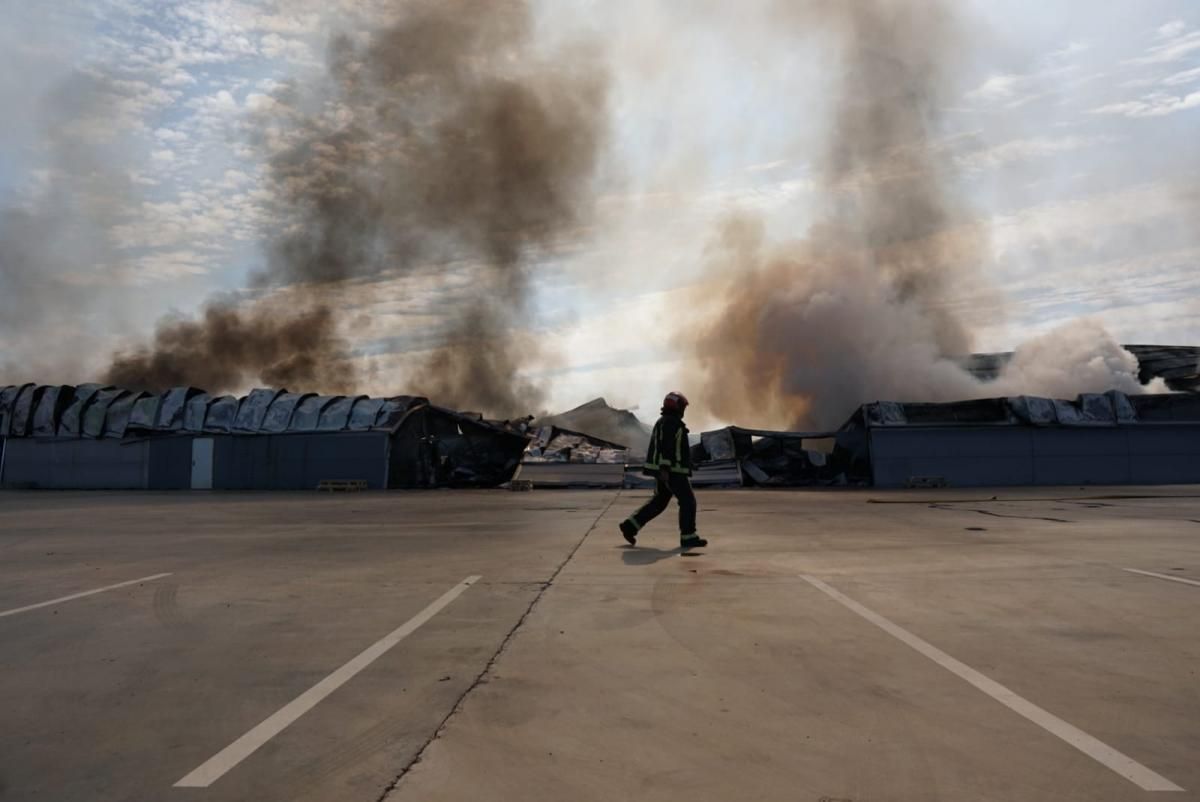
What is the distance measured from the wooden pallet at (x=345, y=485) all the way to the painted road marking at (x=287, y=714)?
73.2ft

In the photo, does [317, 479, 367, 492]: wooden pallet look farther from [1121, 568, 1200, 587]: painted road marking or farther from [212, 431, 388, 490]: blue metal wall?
[1121, 568, 1200, 587]: painted road marking

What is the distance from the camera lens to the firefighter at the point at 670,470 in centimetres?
997

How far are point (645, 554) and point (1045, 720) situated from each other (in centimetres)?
598

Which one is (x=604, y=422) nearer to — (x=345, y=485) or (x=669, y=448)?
(x=345, y=485)

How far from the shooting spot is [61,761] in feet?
11.0

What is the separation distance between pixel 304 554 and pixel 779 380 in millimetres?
30641

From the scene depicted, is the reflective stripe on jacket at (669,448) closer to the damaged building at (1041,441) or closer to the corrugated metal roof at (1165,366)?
the damaged building at (1041,441)

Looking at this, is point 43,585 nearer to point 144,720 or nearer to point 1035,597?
point 144,720

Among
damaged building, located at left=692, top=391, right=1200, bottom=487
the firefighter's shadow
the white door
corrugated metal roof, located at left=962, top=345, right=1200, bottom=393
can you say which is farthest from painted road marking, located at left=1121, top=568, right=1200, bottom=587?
corrugated metal roof, located at left=962, top=345, right=1200, bottom=393

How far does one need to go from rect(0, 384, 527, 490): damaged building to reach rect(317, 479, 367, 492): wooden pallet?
177 millimetres

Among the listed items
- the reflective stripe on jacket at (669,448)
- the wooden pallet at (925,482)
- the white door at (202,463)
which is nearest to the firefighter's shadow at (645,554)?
the reflective stripe on jacket at (669,448)

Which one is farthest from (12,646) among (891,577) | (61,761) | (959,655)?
(891,577)

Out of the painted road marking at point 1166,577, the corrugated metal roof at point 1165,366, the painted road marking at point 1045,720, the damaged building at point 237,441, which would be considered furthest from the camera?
the corrugated metal roof at point 1165,366

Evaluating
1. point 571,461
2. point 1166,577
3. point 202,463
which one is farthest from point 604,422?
point 1166,577
